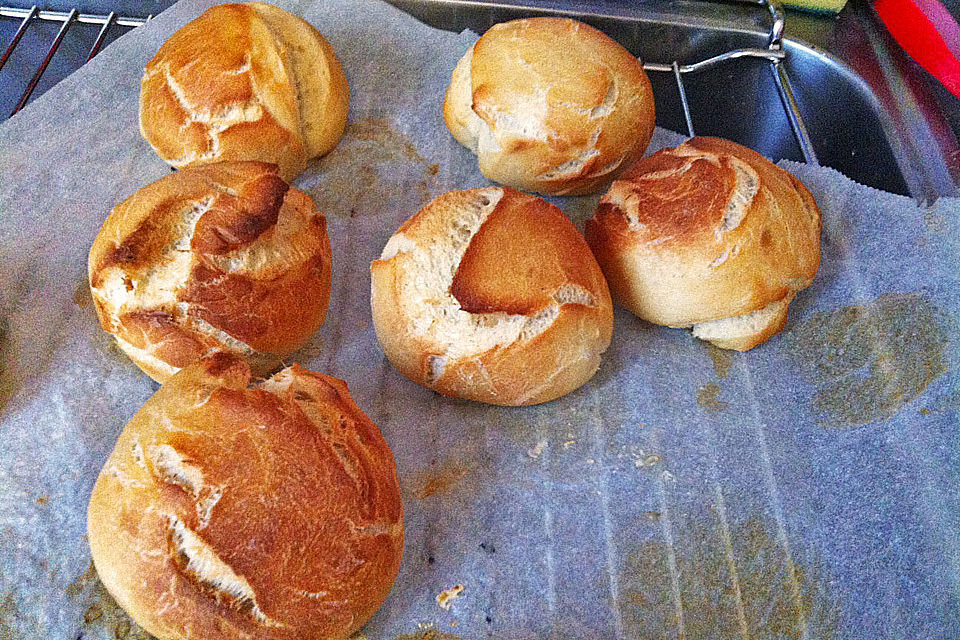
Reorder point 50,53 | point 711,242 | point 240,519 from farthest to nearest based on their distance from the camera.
A: point 50,53 → point 711,242 → point 240,519

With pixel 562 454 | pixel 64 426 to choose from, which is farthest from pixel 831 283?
pixel 64 426

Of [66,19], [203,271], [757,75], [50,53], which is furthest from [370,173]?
[757,75]

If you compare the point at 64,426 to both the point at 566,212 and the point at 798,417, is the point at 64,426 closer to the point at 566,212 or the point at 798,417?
the point at 566,212

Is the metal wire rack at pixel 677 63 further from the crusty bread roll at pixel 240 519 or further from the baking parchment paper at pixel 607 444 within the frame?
the crusty bread roll at pixel 240 519

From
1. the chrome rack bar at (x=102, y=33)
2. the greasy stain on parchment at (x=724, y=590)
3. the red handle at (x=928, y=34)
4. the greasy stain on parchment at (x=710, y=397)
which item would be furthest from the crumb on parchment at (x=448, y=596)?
the red handle at (x=928, y=34)

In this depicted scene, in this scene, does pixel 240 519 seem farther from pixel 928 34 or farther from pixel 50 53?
pixel 928 34

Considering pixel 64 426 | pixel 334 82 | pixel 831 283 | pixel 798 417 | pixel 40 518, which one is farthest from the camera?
pixel 334 82

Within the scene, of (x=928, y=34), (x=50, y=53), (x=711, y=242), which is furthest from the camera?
(x=928, y=34)
